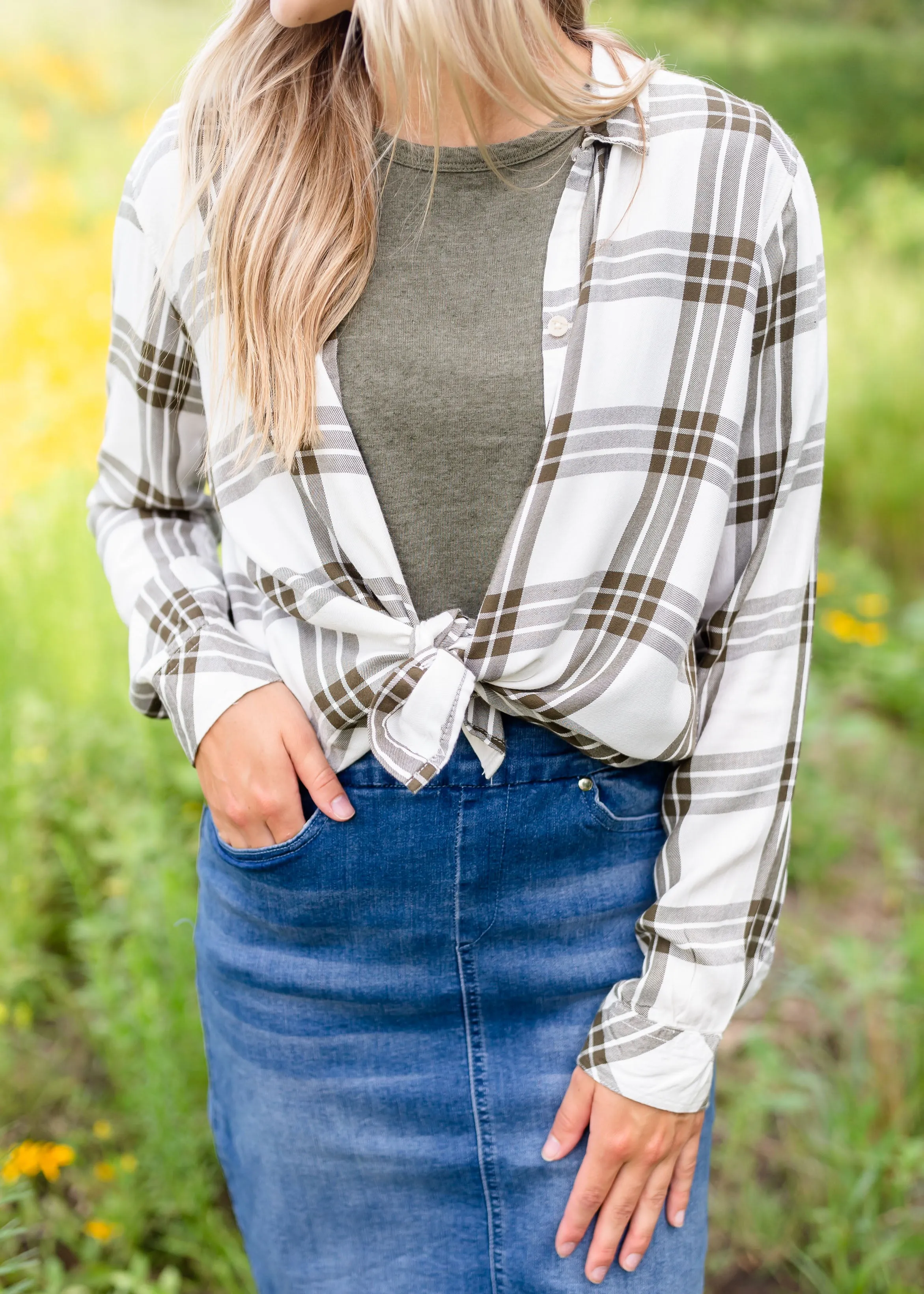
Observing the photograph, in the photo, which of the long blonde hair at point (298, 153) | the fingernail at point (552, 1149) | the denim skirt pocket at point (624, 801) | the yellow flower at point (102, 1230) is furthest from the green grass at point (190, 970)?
the long blonde hair at point (298, 153)

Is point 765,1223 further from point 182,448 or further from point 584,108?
point 584,108

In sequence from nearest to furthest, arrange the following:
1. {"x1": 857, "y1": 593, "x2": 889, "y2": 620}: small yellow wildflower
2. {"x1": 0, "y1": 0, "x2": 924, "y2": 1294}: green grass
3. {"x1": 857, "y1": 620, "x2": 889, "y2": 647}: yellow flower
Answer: {"x1": 0, "y1": 0, "x2": 924, "y2": 1294}: green grass
{"x1": 857, "y1": 620, "x2": 889, "y2": 647}: yellow flower
{"x1": 857, "y1": 593, "x2": 889, "y2": 620}: small yellow wildflower

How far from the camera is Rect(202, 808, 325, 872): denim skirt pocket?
3.37 ft

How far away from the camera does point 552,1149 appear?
1063 mm

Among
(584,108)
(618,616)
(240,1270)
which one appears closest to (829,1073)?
(240,1270)

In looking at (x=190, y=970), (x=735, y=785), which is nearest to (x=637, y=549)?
(x=735, y=785)

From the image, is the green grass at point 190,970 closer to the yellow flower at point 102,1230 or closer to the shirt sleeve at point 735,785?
the yellow flower at point 102,1230

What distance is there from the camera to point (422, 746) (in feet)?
3.22

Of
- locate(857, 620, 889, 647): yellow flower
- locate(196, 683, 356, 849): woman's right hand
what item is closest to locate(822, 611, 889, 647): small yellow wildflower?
locate(857, 620, 889, 647): yellow flower

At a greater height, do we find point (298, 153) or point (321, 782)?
point (298, 153)

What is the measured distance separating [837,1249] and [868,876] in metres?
1.12

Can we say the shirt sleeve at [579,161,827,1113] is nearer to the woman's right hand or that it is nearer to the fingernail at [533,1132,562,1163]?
the fingernail at [533,1132,562,1163]

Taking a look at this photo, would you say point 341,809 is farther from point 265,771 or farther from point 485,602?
point 485,602

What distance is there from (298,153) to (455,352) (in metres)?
0.27
